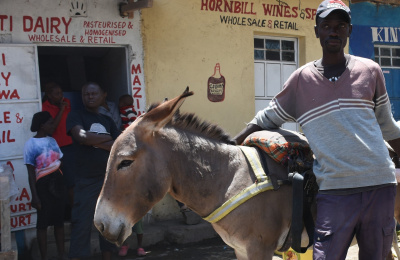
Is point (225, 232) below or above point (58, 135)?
below

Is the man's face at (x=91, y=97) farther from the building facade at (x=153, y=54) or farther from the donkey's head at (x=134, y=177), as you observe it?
the donkey's head at (x=134, y=177)

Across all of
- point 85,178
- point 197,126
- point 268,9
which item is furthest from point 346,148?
point 268,9

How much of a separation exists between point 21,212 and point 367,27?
23.9 feet

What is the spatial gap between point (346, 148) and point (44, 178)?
3958mm

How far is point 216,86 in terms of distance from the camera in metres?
7.38

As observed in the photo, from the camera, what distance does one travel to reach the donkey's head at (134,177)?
2.55 m

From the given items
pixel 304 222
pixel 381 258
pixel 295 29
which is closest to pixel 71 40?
pixel 295 29

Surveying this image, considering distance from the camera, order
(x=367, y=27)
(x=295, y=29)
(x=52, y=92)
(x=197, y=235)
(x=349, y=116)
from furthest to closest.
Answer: (x=367, y=27), (x=295, y=29), (x=197, y=235), (x=52, y=92), (x=349, y=116)

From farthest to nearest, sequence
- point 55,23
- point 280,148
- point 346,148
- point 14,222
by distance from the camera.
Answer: point 55,23, point 14,222, point 280,148, point 346,148

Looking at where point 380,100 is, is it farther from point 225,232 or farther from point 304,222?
point 225,232

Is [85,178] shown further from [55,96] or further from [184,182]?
[184,182]

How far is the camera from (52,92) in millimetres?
6148

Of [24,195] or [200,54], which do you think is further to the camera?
[200,54]

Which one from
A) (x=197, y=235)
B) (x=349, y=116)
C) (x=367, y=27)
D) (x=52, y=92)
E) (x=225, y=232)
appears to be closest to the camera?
(x=349, y=116)
